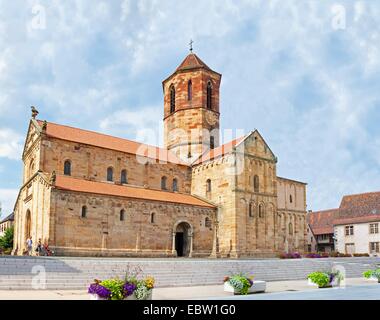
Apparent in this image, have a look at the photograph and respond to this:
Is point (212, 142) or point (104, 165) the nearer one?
point (104, 165)

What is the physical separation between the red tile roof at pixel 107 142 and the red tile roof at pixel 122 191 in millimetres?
4248

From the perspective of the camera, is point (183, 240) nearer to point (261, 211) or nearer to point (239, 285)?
point (261, 211)

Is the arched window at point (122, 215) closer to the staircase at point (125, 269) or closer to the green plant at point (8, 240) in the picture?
the staircase at point (125, 269)

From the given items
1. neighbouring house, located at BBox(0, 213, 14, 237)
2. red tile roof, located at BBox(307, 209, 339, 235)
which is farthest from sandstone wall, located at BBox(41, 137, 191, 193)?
neighbouring house, located at BBox(0, 213, 14, 237)

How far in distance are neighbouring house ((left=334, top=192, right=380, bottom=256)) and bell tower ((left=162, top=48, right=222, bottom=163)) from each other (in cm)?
2384

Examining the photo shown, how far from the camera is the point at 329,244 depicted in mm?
72062

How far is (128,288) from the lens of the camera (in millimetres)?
16531

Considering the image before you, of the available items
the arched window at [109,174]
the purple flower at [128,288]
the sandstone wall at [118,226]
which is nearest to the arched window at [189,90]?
the arched window at [109,174]

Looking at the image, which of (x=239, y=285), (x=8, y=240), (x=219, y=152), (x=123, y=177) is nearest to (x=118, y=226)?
(x=123, y=177)

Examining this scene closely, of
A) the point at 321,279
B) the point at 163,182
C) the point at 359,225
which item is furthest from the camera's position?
the point at 359,225

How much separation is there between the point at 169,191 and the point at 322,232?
118 feet

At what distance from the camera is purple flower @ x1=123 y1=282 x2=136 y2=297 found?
54.1 ft

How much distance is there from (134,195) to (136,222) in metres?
2.68
